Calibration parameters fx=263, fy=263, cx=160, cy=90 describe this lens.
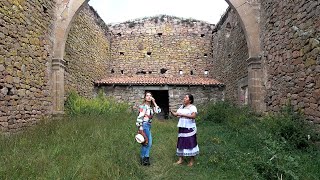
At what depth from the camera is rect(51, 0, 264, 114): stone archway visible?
24.6 feet

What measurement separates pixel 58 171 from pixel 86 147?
4.64 ft

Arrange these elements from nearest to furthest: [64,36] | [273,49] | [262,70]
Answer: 1. [273,49]
2. [262,70]
3. [64,36]

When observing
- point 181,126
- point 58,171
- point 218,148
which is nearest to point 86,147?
point 58,171

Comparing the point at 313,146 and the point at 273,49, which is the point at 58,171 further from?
the point at 273,49

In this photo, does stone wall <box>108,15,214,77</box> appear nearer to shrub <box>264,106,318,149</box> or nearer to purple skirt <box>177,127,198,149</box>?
shrub <box>264,106,318,149</box>

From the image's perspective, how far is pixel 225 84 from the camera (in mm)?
13844

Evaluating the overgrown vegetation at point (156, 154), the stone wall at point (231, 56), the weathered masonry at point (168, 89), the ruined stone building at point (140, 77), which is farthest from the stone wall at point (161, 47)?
the overgrown vegetation at point (156, 154)

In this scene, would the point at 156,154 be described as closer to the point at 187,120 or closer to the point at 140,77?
the point at 187,120

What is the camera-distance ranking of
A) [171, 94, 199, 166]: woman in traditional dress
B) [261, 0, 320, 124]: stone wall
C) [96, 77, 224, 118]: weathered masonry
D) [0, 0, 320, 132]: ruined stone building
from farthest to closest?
[96, 77, 224, 118]: weathered masonry, [0, 0, 320, 132]: ruined stone building, [261, 0, 320, 124]: stone wall, [171, 94, 199, 166]: woman in traditional dress

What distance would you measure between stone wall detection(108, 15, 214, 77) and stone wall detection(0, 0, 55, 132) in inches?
340

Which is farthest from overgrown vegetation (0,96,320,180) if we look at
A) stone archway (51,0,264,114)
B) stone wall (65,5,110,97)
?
stone wall (65,5,110,97)

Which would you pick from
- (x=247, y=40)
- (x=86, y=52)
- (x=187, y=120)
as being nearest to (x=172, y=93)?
(x=86, y=52)

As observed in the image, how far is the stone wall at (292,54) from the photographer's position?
4.80 metres

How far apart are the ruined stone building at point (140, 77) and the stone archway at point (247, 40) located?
0.03 m
